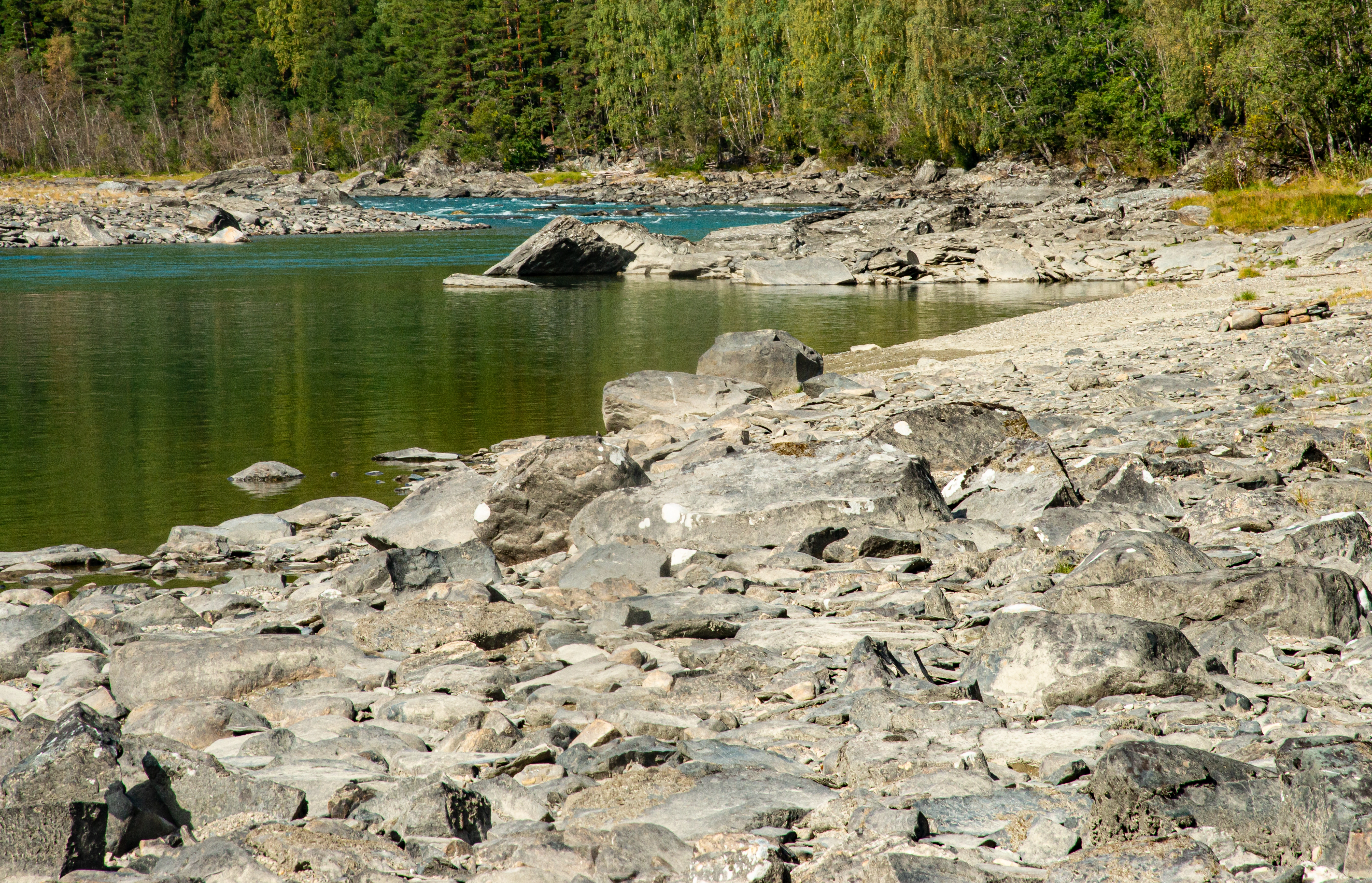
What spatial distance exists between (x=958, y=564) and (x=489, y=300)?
26018 millimetres

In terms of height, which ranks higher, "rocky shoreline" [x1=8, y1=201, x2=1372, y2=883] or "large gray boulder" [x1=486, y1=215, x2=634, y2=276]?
"large gray boulder" [x1=486, y1=215, x2=634, y2=276]

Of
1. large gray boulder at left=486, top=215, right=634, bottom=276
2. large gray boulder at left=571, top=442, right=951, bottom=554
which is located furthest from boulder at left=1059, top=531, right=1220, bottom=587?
large gray boulder at left=486, top=215, right=634, bottom=276

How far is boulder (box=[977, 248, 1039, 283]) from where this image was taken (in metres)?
31.6

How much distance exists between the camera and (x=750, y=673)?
4.70 m

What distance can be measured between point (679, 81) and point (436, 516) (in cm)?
8814

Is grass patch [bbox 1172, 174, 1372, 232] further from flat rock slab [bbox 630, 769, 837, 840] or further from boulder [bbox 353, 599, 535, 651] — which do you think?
flat rock slab [bbox 630, 769, 837, 840]

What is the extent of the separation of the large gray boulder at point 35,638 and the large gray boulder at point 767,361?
10.5 m

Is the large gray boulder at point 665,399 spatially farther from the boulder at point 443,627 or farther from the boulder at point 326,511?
the boulder at point 443,627

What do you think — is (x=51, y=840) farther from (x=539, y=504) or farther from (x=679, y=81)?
(x=679, y=81)

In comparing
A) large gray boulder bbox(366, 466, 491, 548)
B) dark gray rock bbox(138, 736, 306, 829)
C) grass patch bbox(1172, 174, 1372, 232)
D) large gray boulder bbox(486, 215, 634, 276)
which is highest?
grass patch bbox(1172, 174, 1372, 232)

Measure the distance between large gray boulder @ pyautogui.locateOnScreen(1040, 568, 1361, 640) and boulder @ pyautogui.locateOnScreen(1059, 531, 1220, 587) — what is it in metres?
0.13

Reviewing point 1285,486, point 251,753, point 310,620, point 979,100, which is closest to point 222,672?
point 251,753

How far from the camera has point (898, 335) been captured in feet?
72.7

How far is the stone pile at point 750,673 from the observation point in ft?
10.1
